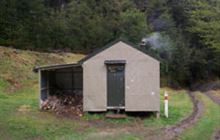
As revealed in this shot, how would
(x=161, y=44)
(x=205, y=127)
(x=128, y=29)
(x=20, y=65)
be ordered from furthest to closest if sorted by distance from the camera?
(x=161, y=44) < (x=128, y=29) < (x=20, y=65) < (x=205, y=127)

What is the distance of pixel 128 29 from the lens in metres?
44.2

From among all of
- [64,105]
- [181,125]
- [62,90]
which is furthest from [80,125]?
[62,90]

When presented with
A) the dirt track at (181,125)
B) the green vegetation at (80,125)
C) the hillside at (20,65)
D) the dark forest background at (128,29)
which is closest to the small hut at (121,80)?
the green vegetation at (80,125)

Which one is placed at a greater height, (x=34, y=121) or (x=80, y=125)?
(x=34, y=121)

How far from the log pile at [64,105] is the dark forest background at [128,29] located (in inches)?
681

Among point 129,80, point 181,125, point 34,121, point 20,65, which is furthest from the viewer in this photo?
point 20,65

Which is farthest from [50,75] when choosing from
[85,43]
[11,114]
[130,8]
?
[130,8]

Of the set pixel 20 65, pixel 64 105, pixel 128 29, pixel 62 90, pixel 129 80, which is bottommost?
pixel 64 105

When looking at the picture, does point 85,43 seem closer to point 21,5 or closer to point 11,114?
point 21,5

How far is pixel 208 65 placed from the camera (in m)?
48.1

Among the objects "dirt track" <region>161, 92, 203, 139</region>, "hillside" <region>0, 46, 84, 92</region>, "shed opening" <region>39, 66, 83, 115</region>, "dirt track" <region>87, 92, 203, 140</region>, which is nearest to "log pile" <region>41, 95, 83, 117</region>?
"shed opening" <region>39, 66, 83, 115</region>

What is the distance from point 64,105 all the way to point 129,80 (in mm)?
3784

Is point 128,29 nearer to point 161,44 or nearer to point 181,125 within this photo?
point 161,44

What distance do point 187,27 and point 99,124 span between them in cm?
3623
